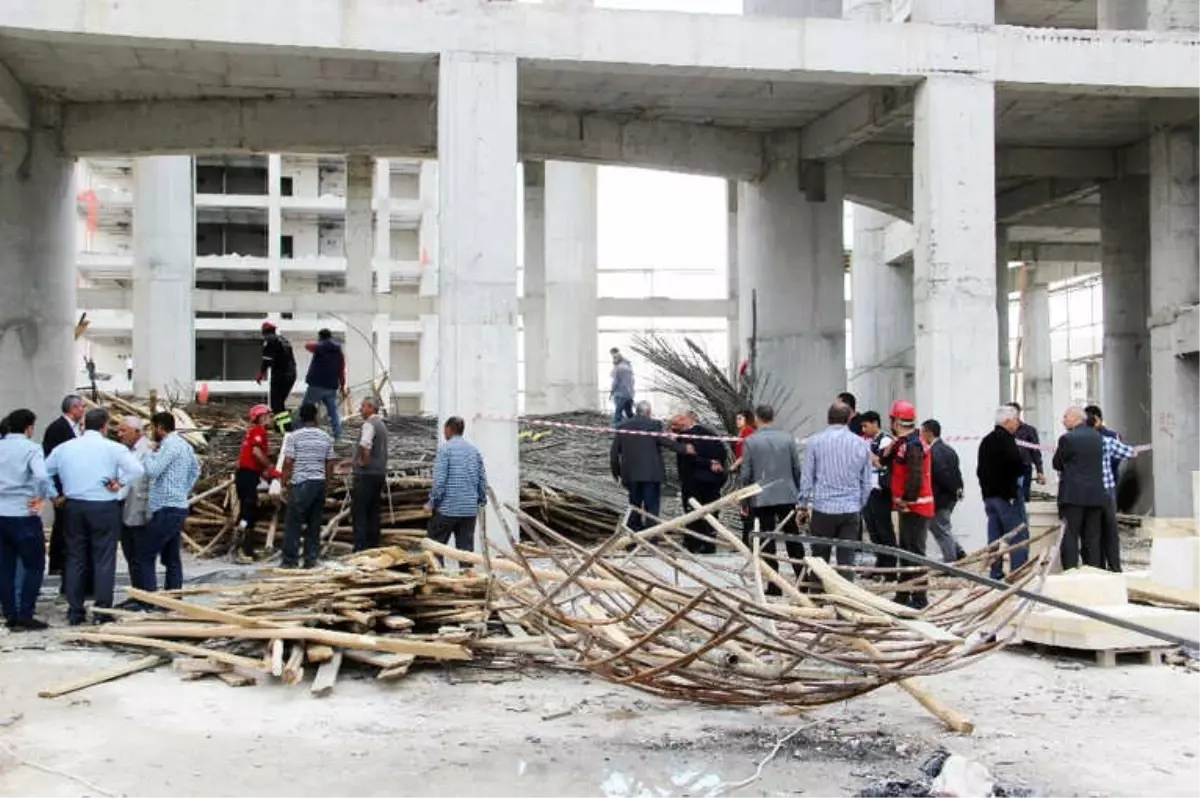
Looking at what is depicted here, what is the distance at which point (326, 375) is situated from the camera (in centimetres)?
1517

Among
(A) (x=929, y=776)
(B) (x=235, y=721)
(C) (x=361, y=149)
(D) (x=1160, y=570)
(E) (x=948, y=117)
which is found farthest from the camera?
(C) (x=361, y=149)

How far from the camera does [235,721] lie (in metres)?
6.87

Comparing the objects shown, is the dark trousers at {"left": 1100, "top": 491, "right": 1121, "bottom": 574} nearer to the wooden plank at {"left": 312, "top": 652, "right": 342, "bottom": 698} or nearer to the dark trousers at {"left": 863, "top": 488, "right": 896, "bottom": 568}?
the dark trousers at {"left": 863, "top": 488, "right": 896, "bottom": 568}

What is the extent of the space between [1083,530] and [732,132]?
9.00m

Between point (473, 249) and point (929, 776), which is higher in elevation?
point (473, 249)

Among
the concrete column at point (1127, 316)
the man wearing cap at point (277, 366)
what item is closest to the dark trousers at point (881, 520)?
the man wearing cap at point (277, 366)

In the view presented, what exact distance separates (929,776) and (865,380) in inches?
826

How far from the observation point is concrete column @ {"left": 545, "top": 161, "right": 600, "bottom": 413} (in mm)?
28172

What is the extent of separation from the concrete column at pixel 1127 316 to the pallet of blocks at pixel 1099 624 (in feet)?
41.2

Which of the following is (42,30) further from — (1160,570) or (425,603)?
(1160,570)

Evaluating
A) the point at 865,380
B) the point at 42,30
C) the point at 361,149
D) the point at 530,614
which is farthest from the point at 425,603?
the point at 865,380

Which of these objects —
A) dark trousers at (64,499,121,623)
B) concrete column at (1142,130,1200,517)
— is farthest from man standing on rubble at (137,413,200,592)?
concrete column at (1142,130,1200,517)

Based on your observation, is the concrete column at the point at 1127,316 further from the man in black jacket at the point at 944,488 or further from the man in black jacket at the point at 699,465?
the man in black jacket at the point at 944,488

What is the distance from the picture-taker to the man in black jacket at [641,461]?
558 inches
